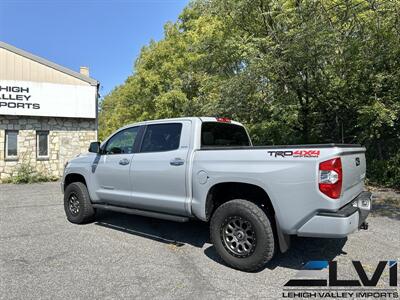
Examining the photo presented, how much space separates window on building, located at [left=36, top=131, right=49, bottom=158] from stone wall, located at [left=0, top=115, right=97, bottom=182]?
152 millimetres

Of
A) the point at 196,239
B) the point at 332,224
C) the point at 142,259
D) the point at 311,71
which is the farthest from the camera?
the point at 311,71

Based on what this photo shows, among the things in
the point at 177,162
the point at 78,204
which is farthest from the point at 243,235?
the point at 78,204

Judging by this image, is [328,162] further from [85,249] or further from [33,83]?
[33,83]

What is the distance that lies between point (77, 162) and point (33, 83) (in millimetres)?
9356

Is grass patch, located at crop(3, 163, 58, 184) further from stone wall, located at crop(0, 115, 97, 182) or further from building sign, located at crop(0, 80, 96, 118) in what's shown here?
building sign, located at crop(0, 80, 96, 118)

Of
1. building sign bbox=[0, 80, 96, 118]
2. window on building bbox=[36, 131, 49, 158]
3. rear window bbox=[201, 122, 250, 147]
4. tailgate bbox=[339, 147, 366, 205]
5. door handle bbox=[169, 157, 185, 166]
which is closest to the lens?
tailgate bbox=[339, 147, 366, 205]

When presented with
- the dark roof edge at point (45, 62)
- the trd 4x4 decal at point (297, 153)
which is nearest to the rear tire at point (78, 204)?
the trd 4x4 decal at point (297, 153)

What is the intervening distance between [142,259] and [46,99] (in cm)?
1190

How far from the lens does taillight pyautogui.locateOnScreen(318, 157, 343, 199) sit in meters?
3.51

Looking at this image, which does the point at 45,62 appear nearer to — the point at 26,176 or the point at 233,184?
the point at 26,176

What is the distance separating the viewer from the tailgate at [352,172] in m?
3.70

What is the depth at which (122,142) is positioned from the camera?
584 cm

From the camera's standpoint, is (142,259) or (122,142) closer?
(142,259)

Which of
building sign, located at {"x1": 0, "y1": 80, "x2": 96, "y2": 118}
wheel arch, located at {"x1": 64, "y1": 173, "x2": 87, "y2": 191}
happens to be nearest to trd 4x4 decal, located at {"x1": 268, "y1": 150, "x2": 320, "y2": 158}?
wheel arch, located at {"x1": 64, "y1": 173, "x2": 87, "y2": 191}
